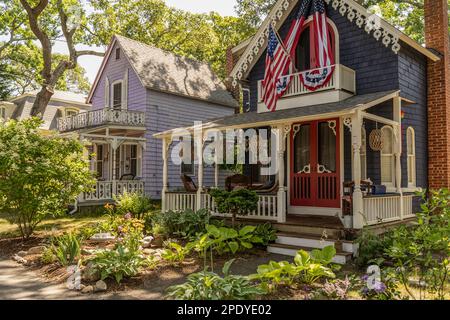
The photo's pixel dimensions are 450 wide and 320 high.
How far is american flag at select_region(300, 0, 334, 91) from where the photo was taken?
1055 centimetres

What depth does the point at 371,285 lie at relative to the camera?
4316 millimetres

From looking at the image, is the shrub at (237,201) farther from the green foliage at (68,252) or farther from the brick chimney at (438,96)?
the brick chimney at (438,96)

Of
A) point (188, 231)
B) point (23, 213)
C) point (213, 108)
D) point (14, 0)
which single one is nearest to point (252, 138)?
point (188, 231)

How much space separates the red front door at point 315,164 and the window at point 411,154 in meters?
2.16

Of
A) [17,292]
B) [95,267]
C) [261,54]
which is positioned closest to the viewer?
[17,292]

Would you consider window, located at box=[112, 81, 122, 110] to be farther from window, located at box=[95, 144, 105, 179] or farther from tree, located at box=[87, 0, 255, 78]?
tree, located at box=[87, 0, 255, 78]

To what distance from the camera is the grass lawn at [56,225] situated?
10.8 metres

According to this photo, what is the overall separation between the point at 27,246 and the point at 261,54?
941cm

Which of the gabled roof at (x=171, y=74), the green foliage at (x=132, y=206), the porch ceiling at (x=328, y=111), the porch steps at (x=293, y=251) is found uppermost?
the gabled roof at (x=171, y=74)

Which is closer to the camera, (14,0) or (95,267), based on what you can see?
(95,267)

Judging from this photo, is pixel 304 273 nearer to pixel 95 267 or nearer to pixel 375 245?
pixel 375 245

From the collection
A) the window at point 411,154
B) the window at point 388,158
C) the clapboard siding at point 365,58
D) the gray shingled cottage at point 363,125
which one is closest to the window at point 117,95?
the gray shingled cottage at point 363,125

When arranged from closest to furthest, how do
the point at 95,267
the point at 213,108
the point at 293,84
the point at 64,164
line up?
the point at 95,267 → the point at 64,164 → the point at 293,84 → the point at 213,108

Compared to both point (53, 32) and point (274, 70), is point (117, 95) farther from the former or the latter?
point (274, 70)
